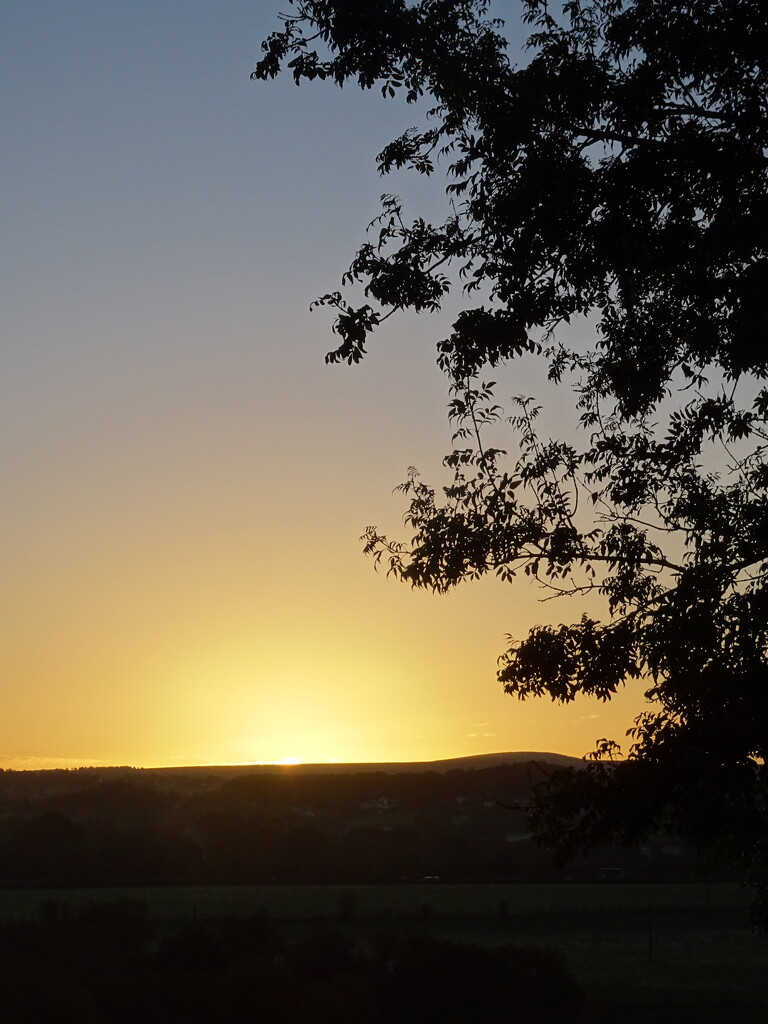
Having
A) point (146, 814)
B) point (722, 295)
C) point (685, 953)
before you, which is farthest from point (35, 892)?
point (722, 295)

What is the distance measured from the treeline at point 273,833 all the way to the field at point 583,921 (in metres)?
3.07

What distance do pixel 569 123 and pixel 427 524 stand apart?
472cm

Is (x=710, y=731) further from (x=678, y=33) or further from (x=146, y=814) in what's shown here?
(x=146, y=814)

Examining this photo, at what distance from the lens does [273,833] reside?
7075 cm

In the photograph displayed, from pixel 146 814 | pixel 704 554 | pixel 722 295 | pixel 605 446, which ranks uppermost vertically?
pixel 722 295

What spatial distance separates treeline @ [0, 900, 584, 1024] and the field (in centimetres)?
323

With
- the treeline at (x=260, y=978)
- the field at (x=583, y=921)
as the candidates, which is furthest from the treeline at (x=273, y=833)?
the treeline at (x=260, y=978)

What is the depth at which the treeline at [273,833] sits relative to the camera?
214 ft

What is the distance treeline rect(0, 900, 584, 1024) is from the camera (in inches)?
1352

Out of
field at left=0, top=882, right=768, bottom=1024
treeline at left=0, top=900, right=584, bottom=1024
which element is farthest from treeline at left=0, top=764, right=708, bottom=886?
treeline at left=0, top=900, right=584, bottom=1024

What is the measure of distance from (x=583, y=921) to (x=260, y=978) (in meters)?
27.3

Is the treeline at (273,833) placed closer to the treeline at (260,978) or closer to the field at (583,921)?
the field at (583,921)

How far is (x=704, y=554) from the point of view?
12.5m

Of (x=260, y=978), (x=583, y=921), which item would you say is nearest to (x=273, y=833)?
(x=583, y=921)
